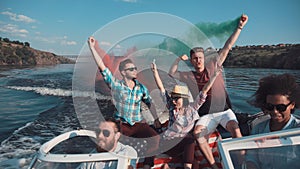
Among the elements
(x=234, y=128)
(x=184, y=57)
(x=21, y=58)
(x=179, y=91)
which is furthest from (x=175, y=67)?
(x=21, y=58)

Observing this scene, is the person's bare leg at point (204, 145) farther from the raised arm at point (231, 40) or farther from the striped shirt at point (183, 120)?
the raised arm at point (231, 40)

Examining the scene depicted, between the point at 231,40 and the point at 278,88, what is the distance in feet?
2.64

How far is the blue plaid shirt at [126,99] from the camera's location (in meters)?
2.82

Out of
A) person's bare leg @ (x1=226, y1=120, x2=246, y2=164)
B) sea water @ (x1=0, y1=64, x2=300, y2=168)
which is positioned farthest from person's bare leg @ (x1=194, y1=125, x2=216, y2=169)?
sea water @ (x1=0, y1=64, x2=300, y2=168)

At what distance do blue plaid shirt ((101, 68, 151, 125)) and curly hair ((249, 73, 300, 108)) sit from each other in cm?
125

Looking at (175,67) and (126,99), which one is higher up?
(175,67)

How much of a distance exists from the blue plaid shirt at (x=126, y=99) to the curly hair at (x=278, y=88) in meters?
1.25

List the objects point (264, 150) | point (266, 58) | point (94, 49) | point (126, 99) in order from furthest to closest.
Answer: point (266, 58), point (126, 99), point (94, 49), point (264, 150)

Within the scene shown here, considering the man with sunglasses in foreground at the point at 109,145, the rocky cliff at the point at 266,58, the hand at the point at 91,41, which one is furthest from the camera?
the rocky cliff at the point at 266,58

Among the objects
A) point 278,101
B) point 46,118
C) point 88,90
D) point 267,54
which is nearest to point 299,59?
point 267,54

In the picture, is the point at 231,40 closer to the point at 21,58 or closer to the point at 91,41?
the point at 91,41

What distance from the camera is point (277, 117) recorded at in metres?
2.30

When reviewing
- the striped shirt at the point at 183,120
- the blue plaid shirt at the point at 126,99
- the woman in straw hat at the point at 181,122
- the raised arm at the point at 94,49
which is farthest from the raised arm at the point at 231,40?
the raised arm at the point at 94,49

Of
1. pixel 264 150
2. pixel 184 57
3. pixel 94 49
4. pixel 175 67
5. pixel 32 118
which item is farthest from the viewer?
pixel 32 118
